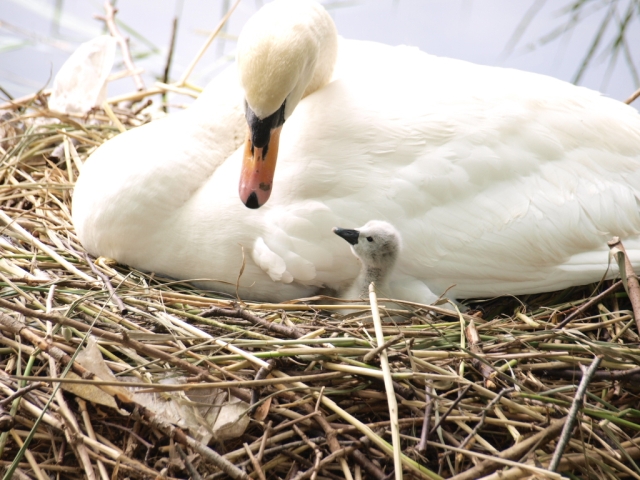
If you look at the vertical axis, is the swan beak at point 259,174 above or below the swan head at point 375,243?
above

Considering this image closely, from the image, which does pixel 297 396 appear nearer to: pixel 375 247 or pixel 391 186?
pixel 375 247

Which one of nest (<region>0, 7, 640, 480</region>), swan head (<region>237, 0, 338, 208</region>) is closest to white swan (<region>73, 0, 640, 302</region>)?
swan head (<region>237, 0, 338, 208</region>)

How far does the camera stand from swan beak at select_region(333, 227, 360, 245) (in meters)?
1.88

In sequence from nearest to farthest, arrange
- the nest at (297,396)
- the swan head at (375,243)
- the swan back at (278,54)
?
the nest at (297,396)
the swan back at (278,54)
the swan head at (375,243)

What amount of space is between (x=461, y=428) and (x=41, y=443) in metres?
0.87

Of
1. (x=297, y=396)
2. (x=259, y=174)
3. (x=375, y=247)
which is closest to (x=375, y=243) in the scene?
(x=375, y=247)

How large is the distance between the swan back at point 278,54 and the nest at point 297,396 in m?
0.52

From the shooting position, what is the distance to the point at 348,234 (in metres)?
1.88

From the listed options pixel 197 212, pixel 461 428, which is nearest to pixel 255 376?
pixel 461 428

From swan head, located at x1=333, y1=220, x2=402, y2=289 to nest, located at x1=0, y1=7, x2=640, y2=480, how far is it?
17 centimetres

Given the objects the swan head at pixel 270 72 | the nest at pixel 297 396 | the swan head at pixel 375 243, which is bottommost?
the nest at pixel 297 396

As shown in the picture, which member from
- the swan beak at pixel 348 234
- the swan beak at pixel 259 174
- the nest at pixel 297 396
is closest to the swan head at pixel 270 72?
the swan beak at pixel 259 174

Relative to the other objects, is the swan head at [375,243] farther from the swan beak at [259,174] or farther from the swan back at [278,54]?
the swan back at [278,54]

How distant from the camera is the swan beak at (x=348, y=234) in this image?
6.17 feet
